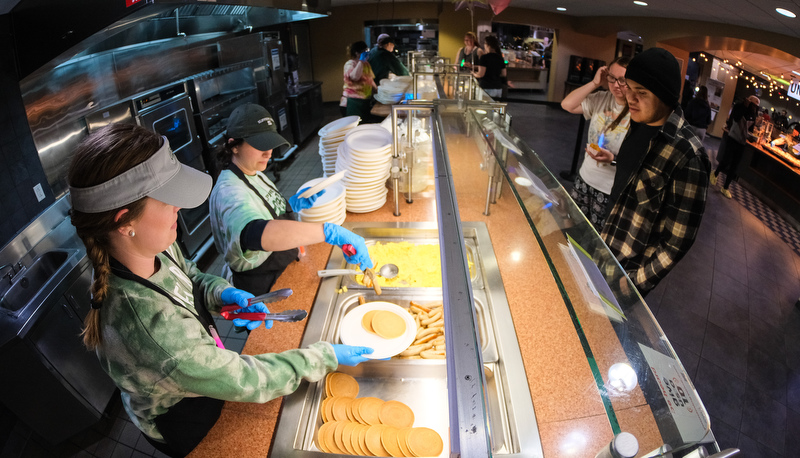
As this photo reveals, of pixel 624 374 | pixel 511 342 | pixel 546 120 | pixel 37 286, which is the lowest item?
pixel 546 120

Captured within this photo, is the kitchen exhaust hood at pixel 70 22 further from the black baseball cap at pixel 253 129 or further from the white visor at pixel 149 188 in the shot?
the white visor at pixel 149 188

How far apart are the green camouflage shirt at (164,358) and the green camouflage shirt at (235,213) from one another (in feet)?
1.76

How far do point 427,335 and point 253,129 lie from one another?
129 centimetres

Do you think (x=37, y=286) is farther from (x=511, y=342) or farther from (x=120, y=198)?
(x=511, y=342)

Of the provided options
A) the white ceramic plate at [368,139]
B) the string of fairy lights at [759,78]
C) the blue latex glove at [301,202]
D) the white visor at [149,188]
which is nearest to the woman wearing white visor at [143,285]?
the white visor at [149,188]

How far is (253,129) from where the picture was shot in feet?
6.36

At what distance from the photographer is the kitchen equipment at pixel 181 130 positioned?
158 inches

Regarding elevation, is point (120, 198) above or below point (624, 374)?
above

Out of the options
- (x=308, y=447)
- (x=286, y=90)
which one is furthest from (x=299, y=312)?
(x=286, y=90)

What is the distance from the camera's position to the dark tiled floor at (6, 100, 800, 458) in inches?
109

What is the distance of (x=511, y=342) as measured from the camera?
1.61 metres

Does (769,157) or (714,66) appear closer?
(769,157)

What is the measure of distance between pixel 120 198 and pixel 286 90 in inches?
305

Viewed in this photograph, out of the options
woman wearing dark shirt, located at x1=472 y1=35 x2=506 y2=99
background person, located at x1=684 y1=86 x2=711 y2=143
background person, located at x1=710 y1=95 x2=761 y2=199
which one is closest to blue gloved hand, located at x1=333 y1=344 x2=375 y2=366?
woman wearing dark shirt, located at x1=472 y1=35 x2=506 y2=99
